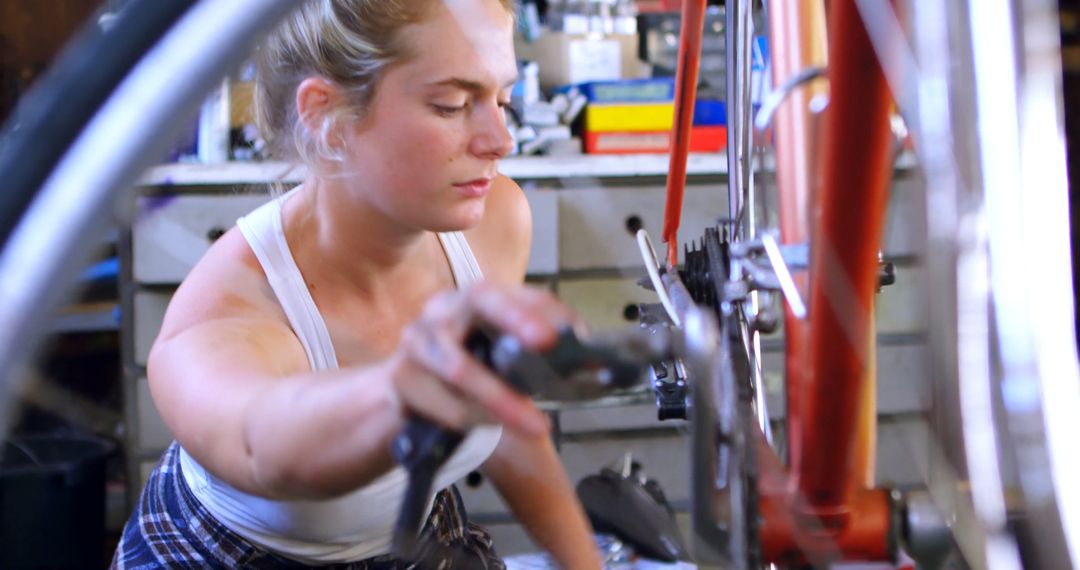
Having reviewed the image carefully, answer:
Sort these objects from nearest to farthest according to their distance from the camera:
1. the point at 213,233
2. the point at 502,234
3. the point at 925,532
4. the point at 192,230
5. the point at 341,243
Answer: the point at 925,532
the point at 341,243
the point at 502,234
the point at 192,230
the point at 213,233

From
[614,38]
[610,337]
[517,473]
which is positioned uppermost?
[614,38]

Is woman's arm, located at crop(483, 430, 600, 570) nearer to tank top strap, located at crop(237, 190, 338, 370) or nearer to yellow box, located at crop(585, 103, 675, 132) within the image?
tank top strap, located at crop(237, 190, 338, 370)

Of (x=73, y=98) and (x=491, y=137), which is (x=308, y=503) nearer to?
(x=491, y=137)

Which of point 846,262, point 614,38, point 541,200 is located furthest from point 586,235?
point 846,262

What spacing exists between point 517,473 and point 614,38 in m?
1.24

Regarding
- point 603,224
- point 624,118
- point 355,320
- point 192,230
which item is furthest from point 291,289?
point 624,118

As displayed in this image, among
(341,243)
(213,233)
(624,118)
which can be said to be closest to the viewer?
(341,243)

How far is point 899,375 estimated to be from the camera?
464 millimetres

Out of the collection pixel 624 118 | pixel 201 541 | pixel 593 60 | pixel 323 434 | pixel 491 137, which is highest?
pixel 593 60

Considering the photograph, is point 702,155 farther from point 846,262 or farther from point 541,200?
point 846,262

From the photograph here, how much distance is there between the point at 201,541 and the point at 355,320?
196 millimetres

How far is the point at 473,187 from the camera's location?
1.75 ft

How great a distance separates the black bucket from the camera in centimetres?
43

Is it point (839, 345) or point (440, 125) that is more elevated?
point (440, 125)
